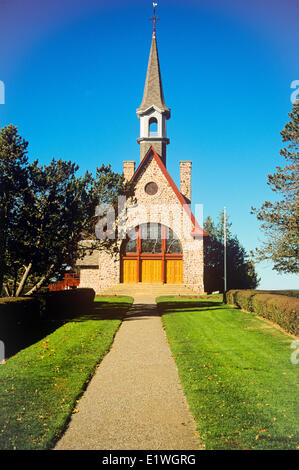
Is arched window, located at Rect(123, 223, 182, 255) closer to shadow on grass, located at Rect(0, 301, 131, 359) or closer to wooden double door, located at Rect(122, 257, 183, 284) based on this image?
wooden double door, located at Rect(122, 257, 183, 284)

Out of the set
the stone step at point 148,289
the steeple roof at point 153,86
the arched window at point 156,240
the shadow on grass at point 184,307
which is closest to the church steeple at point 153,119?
the steeple roof at point 153,86

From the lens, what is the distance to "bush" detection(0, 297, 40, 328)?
13.5m

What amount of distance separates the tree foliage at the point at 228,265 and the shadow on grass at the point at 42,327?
21.4 metres

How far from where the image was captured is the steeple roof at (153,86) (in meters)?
40.7

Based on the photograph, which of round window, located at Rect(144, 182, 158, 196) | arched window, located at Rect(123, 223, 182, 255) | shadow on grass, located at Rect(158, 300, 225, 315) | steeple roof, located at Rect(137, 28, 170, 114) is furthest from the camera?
steeple roof, located at Rect(137, 28, 170, 114)

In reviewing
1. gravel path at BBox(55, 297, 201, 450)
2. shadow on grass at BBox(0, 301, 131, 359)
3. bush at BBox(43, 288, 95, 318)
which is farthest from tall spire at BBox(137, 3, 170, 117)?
gravel path at BBox(55, 297, 201, 450)

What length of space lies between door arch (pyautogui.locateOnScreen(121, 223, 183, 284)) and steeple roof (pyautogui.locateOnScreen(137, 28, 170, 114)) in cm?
1196

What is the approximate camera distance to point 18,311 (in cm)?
1457

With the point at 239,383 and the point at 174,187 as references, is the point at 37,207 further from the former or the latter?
the point at 174,187

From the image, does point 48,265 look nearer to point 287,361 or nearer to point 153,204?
point 287,361

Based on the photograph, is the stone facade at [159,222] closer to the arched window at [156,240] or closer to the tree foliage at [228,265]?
the arched window at [156,240]

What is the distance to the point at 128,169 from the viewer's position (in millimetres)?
38656
